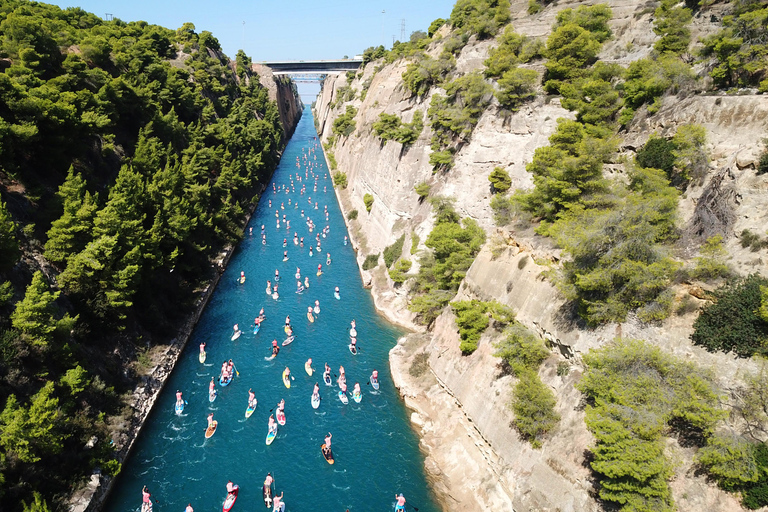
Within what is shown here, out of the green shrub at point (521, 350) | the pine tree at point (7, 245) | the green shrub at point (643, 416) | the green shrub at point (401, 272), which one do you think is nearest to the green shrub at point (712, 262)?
the green shrub at point (643, 416)

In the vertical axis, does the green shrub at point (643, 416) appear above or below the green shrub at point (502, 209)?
below

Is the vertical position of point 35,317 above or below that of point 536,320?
below

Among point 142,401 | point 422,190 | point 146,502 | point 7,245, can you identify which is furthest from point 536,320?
point 7,245

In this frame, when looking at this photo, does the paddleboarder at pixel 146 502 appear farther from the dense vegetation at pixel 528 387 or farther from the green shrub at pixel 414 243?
the green shrub at pixel 414 243

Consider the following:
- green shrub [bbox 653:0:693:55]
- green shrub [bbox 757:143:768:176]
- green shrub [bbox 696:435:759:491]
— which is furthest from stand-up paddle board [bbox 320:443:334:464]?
green shrub [bbox 653:0:693:55]

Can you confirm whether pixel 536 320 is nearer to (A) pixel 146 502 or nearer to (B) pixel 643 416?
(B) pixel 643 416

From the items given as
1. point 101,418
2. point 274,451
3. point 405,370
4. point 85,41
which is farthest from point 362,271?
point 85,41

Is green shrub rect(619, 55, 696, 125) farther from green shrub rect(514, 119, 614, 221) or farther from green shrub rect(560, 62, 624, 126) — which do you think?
green shrub rect(514, 119, 614, 221)
